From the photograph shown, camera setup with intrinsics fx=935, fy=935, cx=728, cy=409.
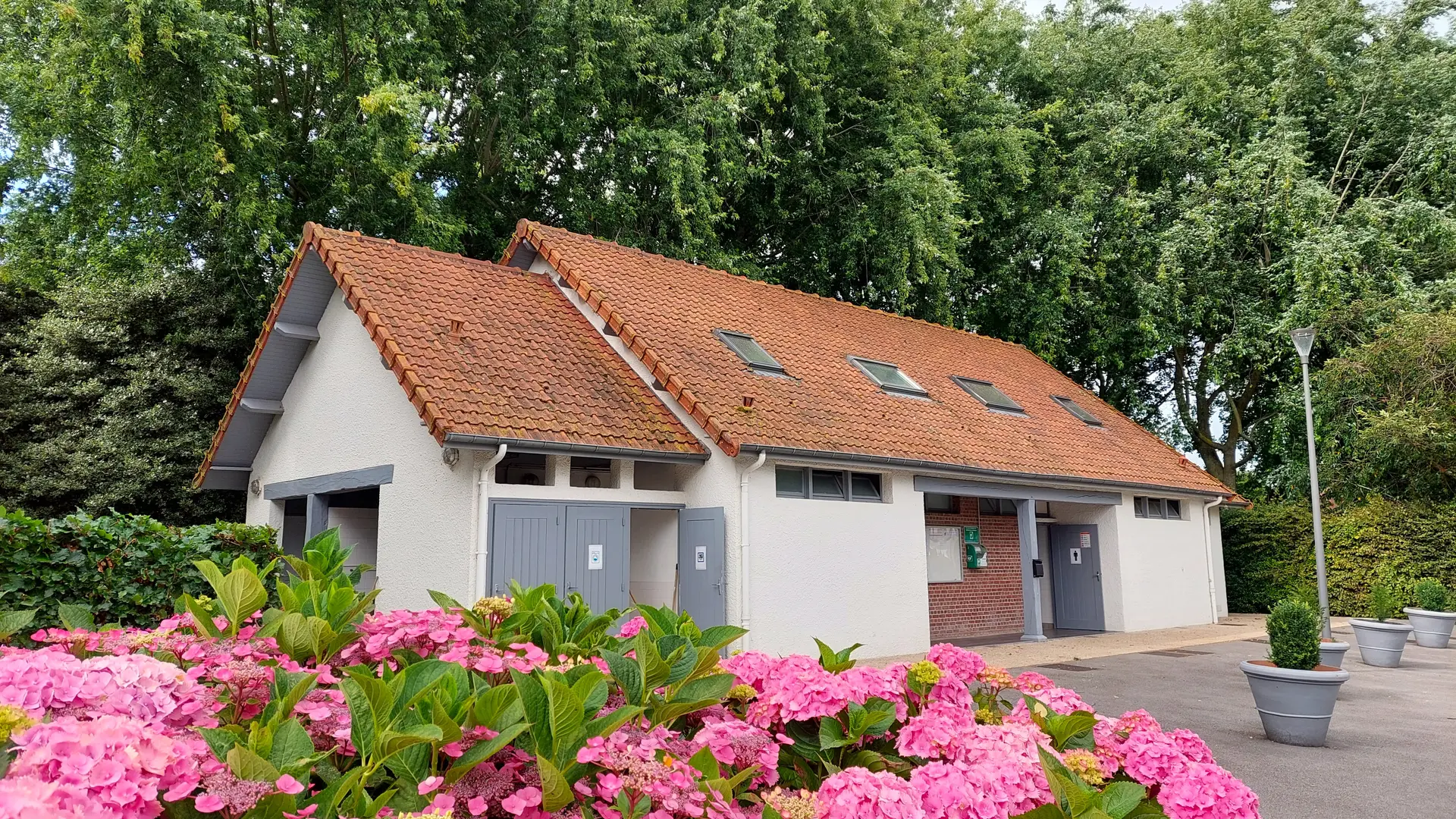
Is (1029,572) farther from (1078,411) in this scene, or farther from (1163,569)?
(1078,411)

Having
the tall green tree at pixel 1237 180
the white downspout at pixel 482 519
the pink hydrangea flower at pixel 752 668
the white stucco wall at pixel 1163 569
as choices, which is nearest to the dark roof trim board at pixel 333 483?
the white downspout at pixel 482 519

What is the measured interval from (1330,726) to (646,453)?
7393 mm

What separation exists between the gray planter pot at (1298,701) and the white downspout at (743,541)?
5139 millimetres

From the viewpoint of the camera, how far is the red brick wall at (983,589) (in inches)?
621

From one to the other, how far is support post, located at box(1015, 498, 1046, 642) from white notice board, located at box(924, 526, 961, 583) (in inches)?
53.1

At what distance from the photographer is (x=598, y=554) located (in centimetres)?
1057

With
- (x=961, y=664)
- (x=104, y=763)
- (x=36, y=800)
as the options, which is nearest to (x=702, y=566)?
(x=961, y=664)

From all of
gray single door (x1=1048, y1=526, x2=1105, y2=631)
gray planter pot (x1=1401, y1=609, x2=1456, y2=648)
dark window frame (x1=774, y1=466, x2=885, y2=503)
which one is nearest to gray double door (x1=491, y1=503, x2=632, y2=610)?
dark window frame (x1=774, y1=466, x2=885, y2=503)

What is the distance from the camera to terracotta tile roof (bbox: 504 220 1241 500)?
39.8 ft

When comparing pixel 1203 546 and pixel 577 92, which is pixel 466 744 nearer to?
pixel 577 92

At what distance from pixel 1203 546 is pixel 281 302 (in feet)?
57.5

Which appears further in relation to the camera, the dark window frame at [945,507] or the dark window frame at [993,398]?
the dark window frame at [993,398]

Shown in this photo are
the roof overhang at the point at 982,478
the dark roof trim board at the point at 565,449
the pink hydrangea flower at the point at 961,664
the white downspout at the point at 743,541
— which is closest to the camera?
the pink hydrangea flower at the point at 961,664

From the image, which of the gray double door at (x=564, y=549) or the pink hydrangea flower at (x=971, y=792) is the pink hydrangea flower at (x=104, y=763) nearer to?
the pink hydrangea flower at (x=971, y=792)
